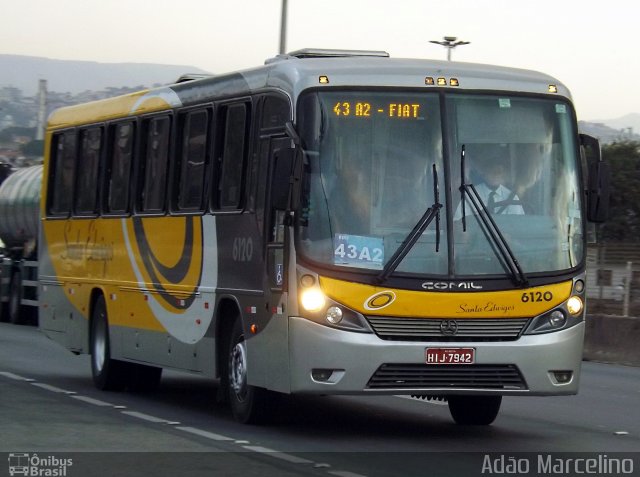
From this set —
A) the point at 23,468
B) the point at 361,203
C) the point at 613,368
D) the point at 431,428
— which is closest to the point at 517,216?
the point at 361,203

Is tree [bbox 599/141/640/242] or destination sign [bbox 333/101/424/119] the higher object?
tree [bbox 599/141/640/242]

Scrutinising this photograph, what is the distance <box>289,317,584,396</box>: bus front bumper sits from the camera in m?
12.0

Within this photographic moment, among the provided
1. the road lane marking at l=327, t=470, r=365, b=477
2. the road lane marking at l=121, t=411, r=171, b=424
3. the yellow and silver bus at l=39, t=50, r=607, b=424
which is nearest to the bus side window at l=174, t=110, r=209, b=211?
the yellow and silver bus at l=39, t=50, r=607, b=424

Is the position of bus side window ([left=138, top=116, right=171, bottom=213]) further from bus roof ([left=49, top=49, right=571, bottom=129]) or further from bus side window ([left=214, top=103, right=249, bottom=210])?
bus roof ([left=49, top=49, right=571, bottom=129])

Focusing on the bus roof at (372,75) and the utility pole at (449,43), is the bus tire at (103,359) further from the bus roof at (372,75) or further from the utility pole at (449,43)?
the utility pole at (449,43)

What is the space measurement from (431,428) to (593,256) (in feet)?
112

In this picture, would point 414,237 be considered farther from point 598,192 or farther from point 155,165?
point 155,165

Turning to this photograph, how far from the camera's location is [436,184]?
40.7 ft

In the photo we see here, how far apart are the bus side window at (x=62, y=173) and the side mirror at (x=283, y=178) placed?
725 centimetres

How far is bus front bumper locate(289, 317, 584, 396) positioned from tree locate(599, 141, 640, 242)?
51.6 m

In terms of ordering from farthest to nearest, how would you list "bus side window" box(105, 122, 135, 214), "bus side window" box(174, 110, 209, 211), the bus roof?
"bus side window" box(105, 122, 135, 214)
"bus side window" box(174, 110, 209, 211)
the bus roof

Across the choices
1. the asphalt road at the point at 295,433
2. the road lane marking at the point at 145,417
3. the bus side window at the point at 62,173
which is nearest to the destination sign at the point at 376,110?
the asphalt road at the point at 295,433

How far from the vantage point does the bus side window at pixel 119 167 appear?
16.9m

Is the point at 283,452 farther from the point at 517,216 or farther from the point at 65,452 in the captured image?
the point at 517,216
